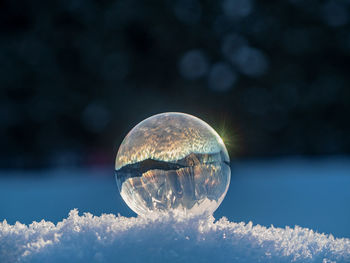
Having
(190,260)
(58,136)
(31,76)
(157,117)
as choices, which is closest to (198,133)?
(157,117)

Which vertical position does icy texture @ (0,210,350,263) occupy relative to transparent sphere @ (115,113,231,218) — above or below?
below

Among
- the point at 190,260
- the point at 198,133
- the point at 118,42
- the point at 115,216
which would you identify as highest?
the point at 118,42

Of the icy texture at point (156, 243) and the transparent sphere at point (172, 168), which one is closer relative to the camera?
the icy texture at point (156, 243)

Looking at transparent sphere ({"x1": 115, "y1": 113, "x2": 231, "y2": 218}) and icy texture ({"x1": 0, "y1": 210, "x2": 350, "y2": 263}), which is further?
transparent sphere ({"x1": 115, "y1": 113, "x2": 231, "y2": 218})

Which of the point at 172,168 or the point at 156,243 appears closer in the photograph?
the point at 156,243

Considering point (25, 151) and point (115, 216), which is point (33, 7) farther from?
point (115, 216)
